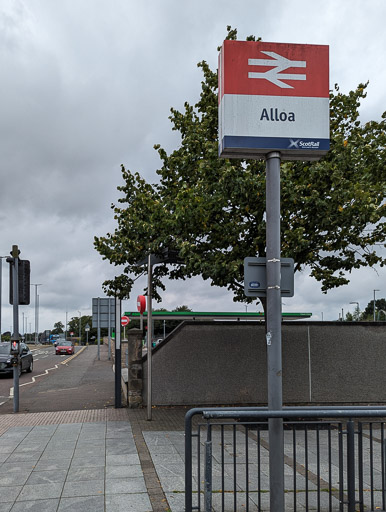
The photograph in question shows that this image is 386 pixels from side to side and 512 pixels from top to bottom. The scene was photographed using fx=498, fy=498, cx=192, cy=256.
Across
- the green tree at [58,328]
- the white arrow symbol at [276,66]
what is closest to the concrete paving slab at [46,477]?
the white arrow symbol at [276,66]

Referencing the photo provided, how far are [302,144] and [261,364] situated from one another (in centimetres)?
828

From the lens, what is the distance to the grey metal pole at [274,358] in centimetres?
466

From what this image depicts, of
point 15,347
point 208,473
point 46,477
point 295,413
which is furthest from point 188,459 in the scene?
point 15,347

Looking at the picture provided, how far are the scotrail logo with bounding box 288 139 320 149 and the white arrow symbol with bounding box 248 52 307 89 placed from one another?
56cm

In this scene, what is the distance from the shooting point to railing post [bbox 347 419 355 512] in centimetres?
489

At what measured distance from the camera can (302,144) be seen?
5078 millimetres

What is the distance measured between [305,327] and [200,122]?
5745 millimetres

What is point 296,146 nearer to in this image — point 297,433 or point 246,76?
point 246,76

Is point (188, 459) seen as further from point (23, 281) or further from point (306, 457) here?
point (23, 281)

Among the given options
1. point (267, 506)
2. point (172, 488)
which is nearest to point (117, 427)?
point (172, 488)

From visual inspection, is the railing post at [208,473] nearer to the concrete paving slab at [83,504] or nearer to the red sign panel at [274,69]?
the concrete paving slab at [83,504]

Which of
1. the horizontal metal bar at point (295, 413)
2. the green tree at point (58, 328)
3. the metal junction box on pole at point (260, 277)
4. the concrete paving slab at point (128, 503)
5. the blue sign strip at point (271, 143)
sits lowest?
the green tree at point (58, 328)

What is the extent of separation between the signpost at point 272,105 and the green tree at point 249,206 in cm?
410

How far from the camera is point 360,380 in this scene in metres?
12.6
